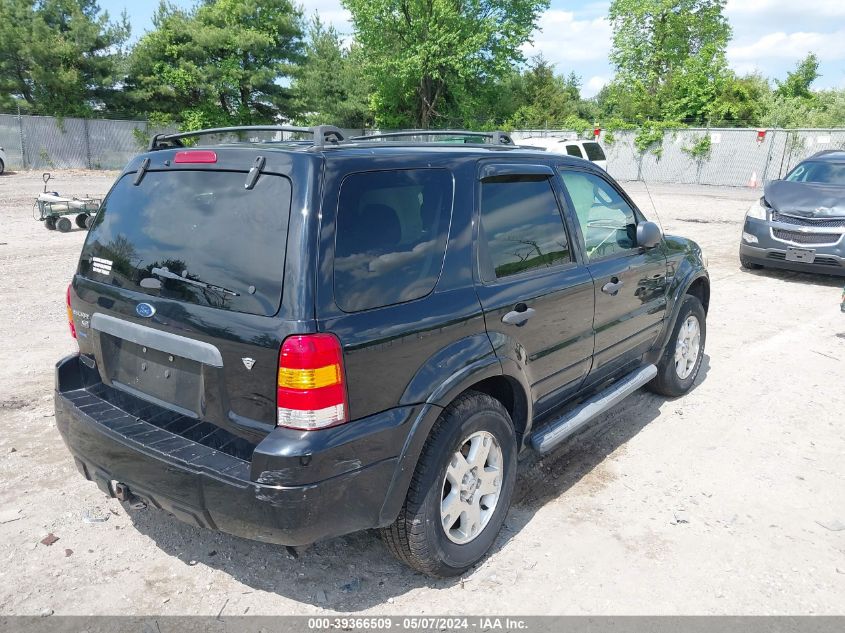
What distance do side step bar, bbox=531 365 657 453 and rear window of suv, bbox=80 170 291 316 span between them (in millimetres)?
1731

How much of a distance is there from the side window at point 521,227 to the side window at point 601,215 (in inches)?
11.0

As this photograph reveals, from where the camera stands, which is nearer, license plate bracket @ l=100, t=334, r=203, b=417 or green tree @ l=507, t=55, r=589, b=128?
license plate bracket @ l=100, t=334, r=203, b=417

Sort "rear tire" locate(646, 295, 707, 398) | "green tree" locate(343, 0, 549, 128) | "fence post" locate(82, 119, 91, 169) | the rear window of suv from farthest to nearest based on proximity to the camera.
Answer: "green tree" locate(343, 0, 549, 128) → "fence post" locate(82, 119, 91, 169) → "rear tire" locate(646, 295, 707, 398) → the rear window of suv

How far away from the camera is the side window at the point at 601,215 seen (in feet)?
12.3

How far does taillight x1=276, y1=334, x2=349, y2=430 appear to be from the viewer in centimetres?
221

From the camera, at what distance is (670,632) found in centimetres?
257

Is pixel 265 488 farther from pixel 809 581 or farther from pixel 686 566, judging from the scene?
pixel 809 581

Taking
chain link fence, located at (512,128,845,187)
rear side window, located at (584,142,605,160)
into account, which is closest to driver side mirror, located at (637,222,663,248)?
rear side window, located at (584,142,605,160)

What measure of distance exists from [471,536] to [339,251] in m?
1.50

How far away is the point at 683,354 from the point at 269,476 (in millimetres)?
3823

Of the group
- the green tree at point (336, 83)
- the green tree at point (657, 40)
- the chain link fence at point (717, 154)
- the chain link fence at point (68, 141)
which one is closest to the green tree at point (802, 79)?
the green tree at point (657, 40)

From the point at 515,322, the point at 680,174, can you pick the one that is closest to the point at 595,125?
the point at 680,174

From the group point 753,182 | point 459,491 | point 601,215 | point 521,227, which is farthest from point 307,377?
point 753,182

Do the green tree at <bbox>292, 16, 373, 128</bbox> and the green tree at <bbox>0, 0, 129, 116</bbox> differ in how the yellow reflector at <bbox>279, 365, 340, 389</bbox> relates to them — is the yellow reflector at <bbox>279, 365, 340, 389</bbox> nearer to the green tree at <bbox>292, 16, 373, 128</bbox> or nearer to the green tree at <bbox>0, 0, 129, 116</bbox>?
the green tree at <bbox>0, 0, 129, 116</bbox>
